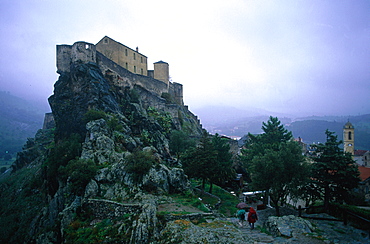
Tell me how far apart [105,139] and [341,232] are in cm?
2027

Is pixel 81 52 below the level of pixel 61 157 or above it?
above

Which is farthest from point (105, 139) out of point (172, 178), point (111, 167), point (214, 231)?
point (214, 231)

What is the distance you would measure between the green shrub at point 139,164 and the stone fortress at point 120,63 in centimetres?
2077

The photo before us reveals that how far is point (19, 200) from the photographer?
32.2 metres

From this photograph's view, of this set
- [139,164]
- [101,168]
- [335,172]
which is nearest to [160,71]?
[101,168]

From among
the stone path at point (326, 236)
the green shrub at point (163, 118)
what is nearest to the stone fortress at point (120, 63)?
the green shrub at point (163, 118)

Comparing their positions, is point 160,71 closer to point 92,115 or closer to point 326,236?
point 92,115

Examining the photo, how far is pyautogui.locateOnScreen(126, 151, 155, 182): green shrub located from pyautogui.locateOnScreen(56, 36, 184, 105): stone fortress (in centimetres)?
2077

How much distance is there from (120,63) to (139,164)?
95.9ft

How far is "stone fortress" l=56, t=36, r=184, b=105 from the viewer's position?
3244 centimetres

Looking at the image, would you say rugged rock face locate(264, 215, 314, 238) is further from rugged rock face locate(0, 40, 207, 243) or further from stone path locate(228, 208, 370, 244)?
rugged rock face locate(0, 40, 207, 243)

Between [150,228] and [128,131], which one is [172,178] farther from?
[128,131]

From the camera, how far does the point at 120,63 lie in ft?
136

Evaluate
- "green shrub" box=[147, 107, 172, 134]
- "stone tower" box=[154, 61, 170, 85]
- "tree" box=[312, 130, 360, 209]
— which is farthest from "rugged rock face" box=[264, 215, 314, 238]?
"stone tower" box=[154, 61, 170, 85]
